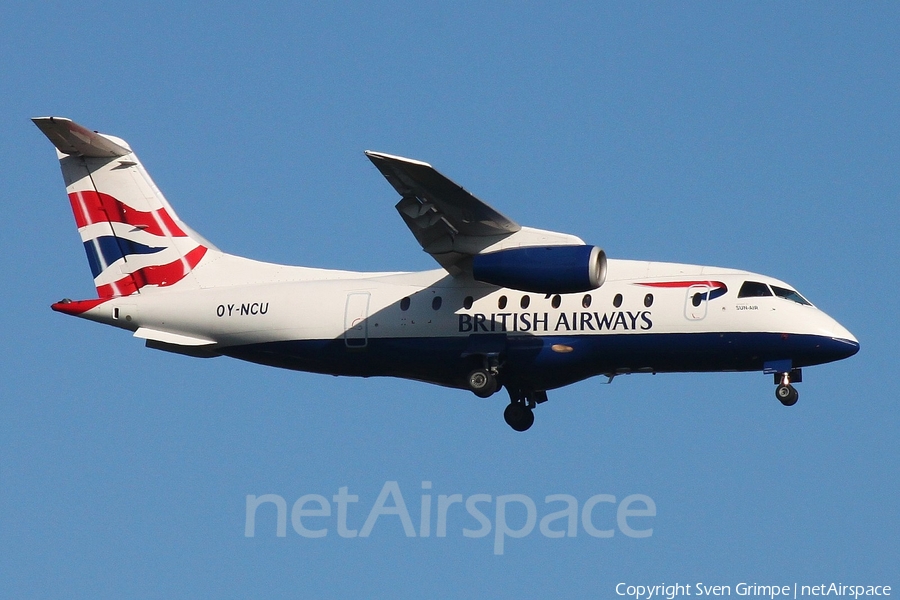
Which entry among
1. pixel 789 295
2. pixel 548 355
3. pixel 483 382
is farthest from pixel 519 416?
pixel 789 295

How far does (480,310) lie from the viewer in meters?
19.1

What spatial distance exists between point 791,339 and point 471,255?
4.35 m

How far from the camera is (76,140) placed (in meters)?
21.1

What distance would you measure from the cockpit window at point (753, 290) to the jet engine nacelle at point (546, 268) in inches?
72.1

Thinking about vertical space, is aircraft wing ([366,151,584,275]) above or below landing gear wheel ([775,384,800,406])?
above

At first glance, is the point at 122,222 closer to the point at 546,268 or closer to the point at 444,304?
the point at 444,304

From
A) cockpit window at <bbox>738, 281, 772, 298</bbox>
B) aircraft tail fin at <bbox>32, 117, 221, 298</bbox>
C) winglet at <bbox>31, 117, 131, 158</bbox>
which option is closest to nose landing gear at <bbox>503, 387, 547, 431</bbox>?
cockpit window at <bbox>738, 281, 772, 298</bbox>

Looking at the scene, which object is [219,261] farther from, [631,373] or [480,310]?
[631,373]

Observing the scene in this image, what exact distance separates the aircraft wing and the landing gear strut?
3.15m

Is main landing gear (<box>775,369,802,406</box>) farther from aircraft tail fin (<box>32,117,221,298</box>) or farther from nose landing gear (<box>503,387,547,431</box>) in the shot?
aircraft tail fin (<box>32,117,221,298</box>)

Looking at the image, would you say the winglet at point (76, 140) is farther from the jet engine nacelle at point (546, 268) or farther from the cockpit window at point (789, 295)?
the cockpit window at point (789, 295)

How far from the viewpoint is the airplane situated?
17844 mm

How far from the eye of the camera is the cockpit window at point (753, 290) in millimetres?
18031

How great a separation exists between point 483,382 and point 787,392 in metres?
4.02
